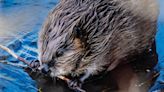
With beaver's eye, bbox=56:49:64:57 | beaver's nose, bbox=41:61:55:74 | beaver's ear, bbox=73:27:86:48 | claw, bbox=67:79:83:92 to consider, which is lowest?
claw, bbox=67:79:83:92

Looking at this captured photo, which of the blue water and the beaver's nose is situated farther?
the blue water

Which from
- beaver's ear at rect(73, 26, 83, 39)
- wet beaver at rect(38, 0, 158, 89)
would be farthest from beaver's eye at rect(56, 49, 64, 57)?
beaver's ear at rect(73, 26, 83, 39)

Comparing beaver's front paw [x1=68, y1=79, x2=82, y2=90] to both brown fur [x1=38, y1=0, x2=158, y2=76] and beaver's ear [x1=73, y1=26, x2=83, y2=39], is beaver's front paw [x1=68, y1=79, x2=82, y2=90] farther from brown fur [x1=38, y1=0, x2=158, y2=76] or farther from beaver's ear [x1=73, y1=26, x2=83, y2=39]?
beaver's ear [x1=73, y1=26, x2=83, y2=39]

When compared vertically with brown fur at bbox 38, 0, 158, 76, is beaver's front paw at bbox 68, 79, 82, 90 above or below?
below

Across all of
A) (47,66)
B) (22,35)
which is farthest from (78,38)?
(22,35)

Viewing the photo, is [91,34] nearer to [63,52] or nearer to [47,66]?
[63,52]

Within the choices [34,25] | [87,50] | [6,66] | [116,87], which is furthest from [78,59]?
[34,25]

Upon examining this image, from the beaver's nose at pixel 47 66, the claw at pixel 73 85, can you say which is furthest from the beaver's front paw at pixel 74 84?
the beaver's nose at pixel 47 66
